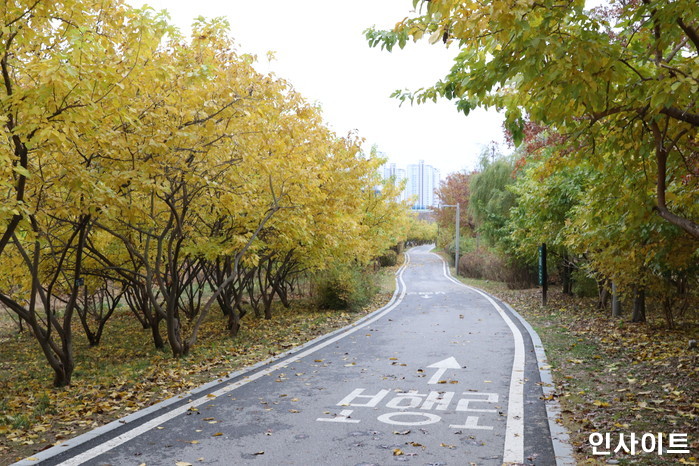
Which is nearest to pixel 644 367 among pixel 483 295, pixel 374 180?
pixel 483 295

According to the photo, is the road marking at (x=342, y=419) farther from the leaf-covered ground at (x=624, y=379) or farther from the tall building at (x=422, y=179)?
the tall building at (x=422, y=179)

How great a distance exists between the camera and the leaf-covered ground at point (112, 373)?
646 cm

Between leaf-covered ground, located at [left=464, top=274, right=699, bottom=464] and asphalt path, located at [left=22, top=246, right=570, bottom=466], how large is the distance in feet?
1.34

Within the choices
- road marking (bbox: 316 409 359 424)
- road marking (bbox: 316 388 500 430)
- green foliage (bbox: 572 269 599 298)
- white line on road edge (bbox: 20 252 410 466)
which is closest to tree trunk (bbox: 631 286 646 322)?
green foliage (bbox: 572 269 599 298)

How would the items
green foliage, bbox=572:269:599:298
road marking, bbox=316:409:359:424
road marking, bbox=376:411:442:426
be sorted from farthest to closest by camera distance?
green foliage, bbox=572:269:599:298 → road marking, bbox=316:409:359:424 → road marking, bbox=376:411:442:426

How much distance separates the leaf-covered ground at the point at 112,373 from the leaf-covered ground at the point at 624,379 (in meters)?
5.15

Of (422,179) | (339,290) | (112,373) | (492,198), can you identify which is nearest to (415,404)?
(112,373)

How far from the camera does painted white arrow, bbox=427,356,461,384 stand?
8.67 m

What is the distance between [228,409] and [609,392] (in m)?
4.90

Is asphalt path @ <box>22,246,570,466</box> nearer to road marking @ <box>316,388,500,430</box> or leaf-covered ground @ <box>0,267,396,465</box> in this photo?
road marking @ <box>316,388,500,430</box>

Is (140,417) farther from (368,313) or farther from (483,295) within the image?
(483,295)

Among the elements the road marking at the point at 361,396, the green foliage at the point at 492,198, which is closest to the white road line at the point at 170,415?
the road marking at the point at 361,396

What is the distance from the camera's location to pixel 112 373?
10.4 m

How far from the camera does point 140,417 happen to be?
6.56m
